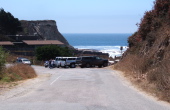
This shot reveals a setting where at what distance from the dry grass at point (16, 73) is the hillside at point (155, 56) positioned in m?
8.54

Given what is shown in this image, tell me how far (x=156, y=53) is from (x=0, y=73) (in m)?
11.2

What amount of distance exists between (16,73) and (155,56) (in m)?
10.9

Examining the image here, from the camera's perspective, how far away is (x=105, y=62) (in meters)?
49.1

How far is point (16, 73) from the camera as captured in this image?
82.8 feet

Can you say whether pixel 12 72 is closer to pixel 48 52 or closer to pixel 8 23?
pixel 48 52

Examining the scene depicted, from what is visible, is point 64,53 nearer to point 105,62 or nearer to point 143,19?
Answer: point 105,62

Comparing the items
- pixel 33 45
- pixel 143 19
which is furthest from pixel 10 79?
pixel 33 45

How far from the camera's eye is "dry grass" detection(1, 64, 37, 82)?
22.8m

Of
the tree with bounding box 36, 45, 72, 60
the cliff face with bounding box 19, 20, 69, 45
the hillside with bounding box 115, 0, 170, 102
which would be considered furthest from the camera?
the cliff face with bounding box 19, 20, 69, 45

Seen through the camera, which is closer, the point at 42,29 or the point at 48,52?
the point at 48,52

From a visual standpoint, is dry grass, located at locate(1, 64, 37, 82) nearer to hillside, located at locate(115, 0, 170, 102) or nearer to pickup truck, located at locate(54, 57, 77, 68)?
hillside, located at locate(115, 0, 170, 102)

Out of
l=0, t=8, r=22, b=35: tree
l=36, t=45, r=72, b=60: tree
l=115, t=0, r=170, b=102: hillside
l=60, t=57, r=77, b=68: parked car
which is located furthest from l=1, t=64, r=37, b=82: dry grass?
l=0, t=8, r=22, b=35: tree

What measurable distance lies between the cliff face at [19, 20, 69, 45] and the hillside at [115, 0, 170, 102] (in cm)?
9954

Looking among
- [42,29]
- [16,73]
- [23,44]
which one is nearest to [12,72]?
[16,73]
